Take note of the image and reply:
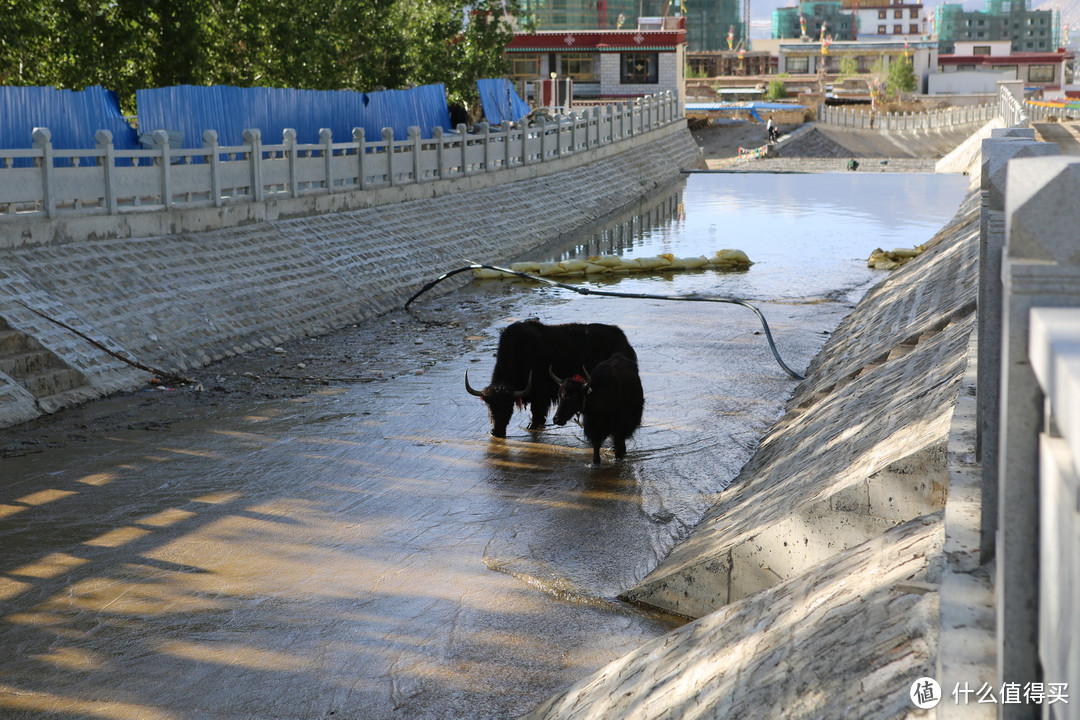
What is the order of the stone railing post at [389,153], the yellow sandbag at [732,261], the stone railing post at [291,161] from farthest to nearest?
1. the yellow sandbag at [732,261]
2. the stone railing post at [389,153]
3. the stone railing post at [291,161]

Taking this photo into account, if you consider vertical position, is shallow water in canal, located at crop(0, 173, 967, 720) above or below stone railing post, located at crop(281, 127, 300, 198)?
below

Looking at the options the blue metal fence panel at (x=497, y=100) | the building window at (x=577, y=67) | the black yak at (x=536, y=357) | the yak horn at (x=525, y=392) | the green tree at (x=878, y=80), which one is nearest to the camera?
the yak horn at (x=525, y=392)

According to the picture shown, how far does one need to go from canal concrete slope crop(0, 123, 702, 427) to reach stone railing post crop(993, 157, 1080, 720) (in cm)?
1015

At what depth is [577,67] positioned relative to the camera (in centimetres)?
6331

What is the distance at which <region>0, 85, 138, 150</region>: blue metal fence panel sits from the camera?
15.7 metres

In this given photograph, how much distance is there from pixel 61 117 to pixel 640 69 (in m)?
48.2

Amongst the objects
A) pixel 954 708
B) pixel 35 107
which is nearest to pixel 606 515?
pixel 954 708

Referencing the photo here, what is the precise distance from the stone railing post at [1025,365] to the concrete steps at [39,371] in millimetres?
10457

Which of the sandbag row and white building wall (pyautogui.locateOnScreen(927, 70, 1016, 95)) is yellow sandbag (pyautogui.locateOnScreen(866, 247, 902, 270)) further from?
white building wall (pyautogui.locateOnScreen(927, 70, 1016, 95))

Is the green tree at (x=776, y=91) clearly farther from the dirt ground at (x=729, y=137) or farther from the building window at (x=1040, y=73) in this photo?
the building window at (x=1040, y=73)

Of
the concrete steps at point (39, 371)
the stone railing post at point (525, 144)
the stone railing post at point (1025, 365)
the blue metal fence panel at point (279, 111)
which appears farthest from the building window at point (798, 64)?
the stone railing post at point (1025, 365)

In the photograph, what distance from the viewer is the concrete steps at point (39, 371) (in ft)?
37.3

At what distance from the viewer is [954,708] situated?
3.11 metres

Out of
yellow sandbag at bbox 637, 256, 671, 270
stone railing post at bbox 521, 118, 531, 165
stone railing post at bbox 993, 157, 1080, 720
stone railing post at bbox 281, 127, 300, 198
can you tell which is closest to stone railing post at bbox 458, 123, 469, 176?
stone railing post at bbox 521, 118, 531, 165
